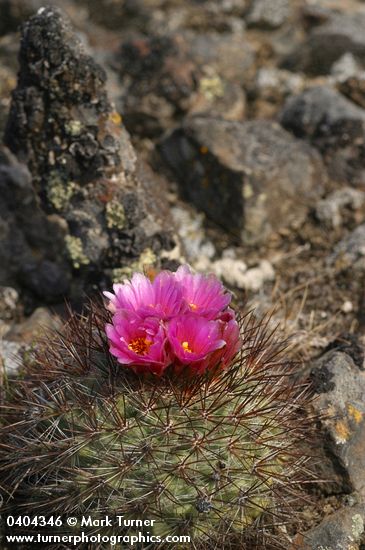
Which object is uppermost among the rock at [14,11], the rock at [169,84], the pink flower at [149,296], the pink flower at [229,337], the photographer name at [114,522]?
the rock at [14,11]

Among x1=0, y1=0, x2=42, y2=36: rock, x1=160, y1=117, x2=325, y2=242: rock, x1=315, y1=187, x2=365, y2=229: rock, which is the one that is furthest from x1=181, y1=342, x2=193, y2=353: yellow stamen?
x1=0, y1=0, x2=42, y2=36: rock

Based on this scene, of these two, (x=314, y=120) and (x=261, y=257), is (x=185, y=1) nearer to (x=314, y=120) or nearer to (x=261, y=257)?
(x=314, y=120)

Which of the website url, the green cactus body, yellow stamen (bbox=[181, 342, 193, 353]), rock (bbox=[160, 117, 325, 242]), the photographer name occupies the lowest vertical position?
the website url

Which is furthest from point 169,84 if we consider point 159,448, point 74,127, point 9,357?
point 159,448

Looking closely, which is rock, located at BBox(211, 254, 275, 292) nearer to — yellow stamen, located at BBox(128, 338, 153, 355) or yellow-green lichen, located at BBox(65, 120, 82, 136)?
yellow-green lichen, located at BBox(65, 120, 82, 136)

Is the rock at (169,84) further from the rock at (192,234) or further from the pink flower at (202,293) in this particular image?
the pink flower at (202,293)

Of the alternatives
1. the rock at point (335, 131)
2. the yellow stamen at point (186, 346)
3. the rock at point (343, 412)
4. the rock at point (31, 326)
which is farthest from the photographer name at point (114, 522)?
the rock at point (335, 131)
